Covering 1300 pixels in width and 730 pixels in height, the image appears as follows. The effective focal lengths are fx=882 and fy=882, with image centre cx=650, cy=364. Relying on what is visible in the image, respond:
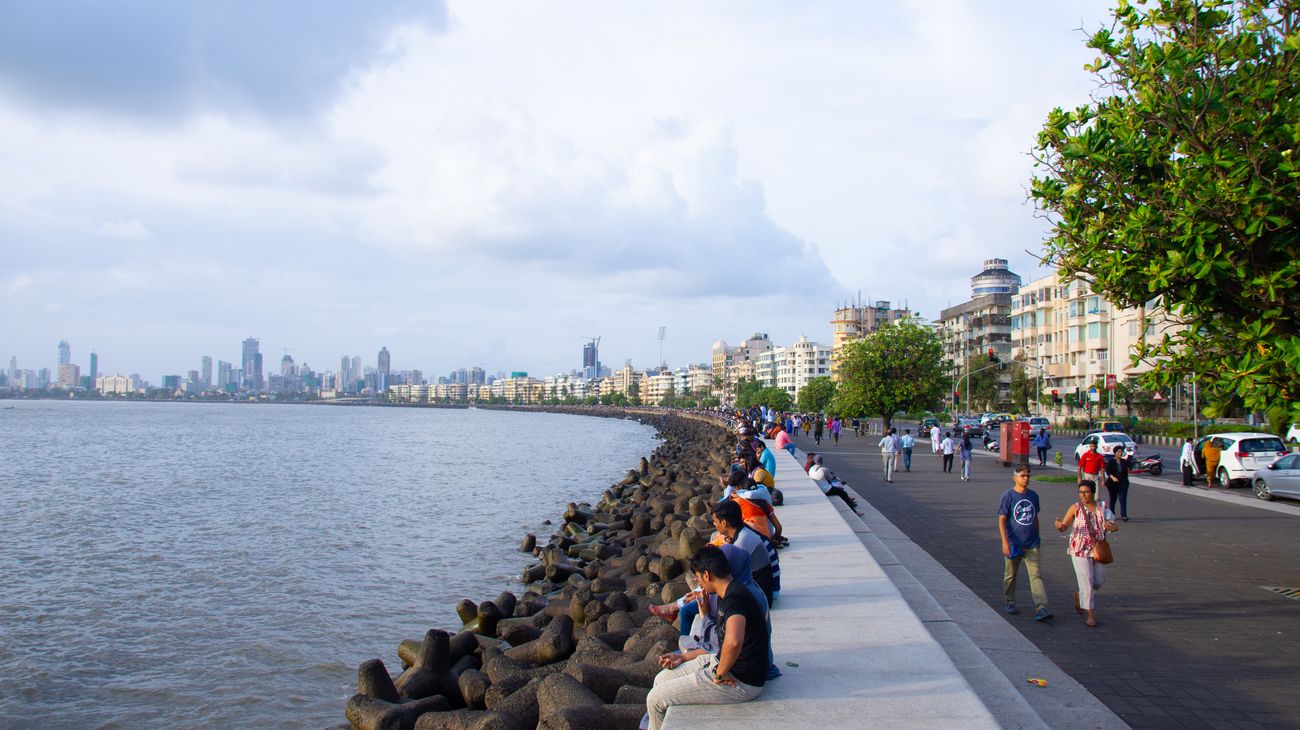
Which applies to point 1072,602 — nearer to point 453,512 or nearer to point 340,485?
point 453,512

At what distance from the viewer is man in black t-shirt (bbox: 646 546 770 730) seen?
5.10 meters

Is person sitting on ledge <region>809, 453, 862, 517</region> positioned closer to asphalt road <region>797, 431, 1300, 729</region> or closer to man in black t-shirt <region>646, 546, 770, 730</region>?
asphalt road <region>797, 431, 1300, 729</region>

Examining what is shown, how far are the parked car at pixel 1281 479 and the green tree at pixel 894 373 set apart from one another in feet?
77.3

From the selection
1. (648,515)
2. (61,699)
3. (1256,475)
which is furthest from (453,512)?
(1256,475)

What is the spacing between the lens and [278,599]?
14414mm

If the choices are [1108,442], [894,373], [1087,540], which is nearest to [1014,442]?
[1108,442]

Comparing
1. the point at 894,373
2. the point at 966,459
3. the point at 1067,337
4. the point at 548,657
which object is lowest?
the point at 548,657

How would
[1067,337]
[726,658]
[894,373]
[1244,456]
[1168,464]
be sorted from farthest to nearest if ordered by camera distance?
1. [1067,337]
2. [894,373]
3. [1168,464]
4. [1244,456]
5. [726,658]

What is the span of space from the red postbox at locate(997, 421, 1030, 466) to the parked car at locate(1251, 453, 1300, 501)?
21.0ft

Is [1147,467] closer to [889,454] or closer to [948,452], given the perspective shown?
[948,452]

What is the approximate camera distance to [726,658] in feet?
16.9

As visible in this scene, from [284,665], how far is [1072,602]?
9260 mm

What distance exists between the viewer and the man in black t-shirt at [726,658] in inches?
201

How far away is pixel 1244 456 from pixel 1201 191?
18.3m
